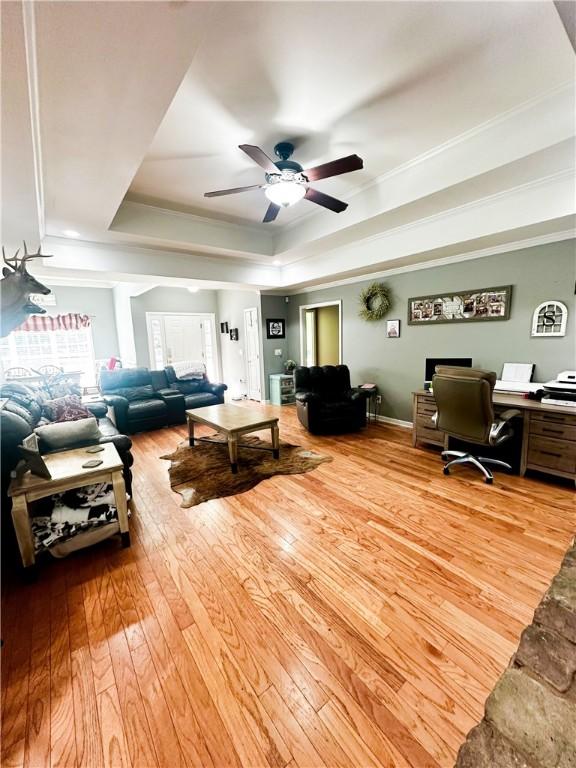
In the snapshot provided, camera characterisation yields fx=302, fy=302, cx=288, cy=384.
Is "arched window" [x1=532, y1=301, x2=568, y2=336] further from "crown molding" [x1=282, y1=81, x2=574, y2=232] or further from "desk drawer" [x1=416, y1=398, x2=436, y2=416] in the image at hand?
"crown molding" [x1=282, y1=81, x2=574, y2=232]

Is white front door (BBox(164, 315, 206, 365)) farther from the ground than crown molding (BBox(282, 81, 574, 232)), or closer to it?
closer to it

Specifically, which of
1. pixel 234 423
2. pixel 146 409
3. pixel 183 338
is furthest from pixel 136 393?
pixel 183 338

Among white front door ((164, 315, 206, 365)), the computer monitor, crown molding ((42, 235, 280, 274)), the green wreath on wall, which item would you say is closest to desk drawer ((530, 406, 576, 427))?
the computer monitor

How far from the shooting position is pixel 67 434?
238 cm

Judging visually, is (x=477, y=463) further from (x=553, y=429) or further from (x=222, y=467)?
(x=222, y=467)

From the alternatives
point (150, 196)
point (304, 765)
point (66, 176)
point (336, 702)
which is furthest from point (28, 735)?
point (150, 196)

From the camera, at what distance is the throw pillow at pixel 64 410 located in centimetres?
318

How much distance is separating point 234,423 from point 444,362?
9.29ft

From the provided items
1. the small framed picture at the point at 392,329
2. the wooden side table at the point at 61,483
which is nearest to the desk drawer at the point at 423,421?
the small framed picture at the point at 392,329

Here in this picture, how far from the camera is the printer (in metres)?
2.70

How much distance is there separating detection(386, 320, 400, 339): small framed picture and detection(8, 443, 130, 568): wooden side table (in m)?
3.95

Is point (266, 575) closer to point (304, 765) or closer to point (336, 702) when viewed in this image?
point (336, 702)

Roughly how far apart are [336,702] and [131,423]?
4426 millimetres

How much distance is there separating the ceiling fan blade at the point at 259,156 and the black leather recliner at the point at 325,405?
2.80 meters
